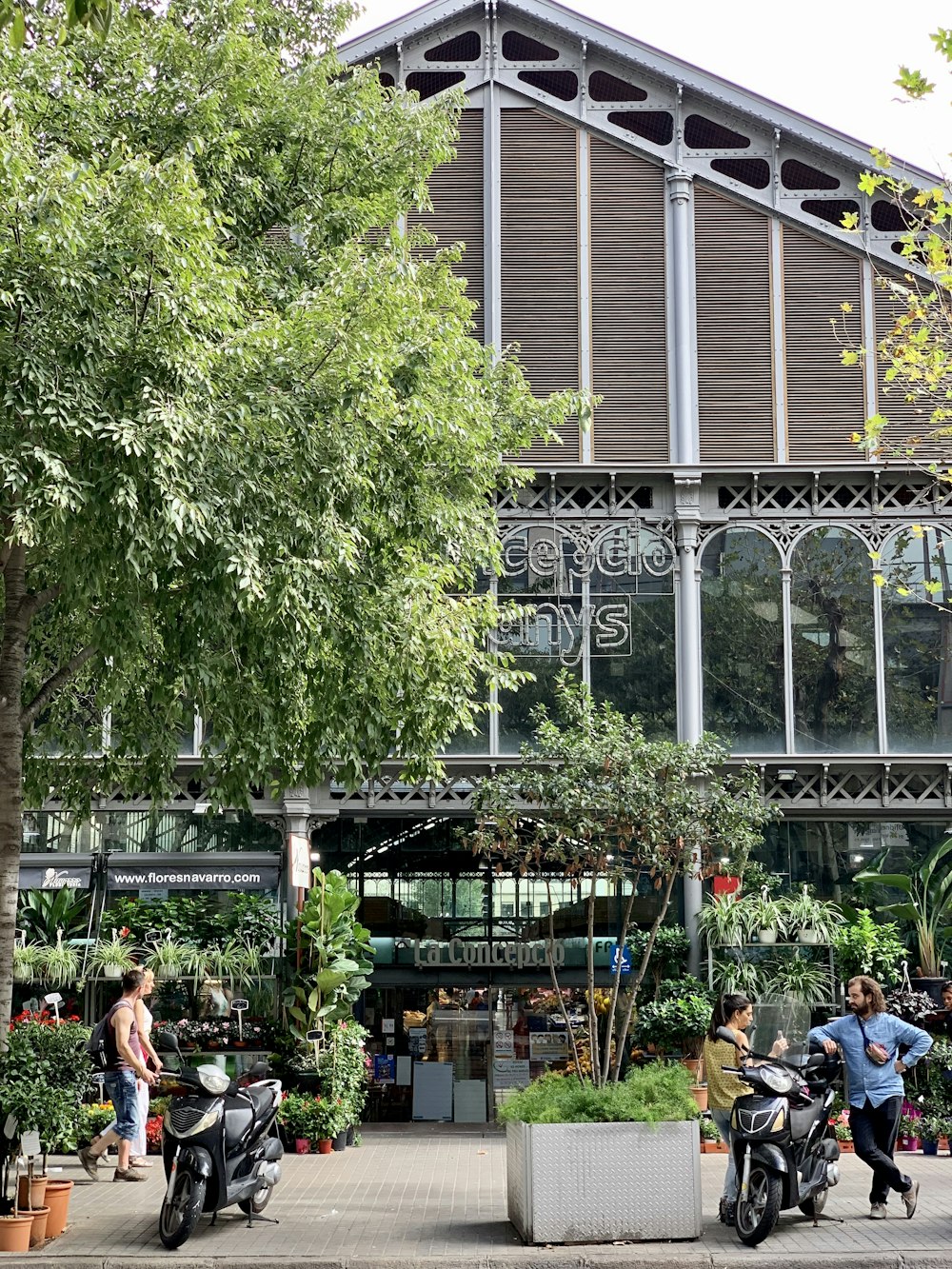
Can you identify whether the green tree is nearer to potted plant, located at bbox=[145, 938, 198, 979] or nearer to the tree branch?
the tree branch

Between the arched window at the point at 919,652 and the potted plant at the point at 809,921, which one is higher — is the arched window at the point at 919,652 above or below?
above

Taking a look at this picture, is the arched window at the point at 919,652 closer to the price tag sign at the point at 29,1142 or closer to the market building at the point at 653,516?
the market building at the point at 653,516

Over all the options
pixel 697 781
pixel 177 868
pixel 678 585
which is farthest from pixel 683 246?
pixel 177 868

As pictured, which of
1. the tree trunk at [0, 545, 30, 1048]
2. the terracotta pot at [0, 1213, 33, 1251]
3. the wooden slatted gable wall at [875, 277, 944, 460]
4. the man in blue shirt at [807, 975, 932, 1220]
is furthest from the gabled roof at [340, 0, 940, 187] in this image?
the terracotta pot at [0, 1213, 33, 1251]

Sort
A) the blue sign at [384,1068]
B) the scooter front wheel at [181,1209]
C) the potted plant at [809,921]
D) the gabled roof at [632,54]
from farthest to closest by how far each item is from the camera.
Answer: the gabled roof at [632,54] < the blue sign at [384,1068] < the potted plant at [809,921] < the scooter front wheel at [181,1209]

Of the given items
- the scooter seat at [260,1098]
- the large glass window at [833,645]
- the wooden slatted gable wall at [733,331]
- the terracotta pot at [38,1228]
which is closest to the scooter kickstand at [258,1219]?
the scooter seat at [260,1098]

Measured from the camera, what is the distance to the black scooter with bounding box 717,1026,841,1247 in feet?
33.0

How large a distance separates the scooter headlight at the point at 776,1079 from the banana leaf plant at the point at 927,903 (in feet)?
30.1

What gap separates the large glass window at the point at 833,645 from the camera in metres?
20.5

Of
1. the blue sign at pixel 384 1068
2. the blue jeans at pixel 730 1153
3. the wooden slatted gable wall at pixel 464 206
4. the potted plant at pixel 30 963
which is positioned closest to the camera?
the blue jeans at pixel 730 1153

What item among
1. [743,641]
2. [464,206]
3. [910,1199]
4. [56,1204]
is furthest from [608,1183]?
[464,206]

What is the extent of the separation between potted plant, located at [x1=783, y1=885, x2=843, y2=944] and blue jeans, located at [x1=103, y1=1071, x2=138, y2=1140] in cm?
897

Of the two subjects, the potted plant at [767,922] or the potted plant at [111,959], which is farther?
the potted plant at [767,922]

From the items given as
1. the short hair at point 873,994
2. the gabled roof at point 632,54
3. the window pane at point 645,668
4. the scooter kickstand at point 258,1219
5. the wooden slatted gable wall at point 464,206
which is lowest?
the scooter kickstand at point 258,1219
